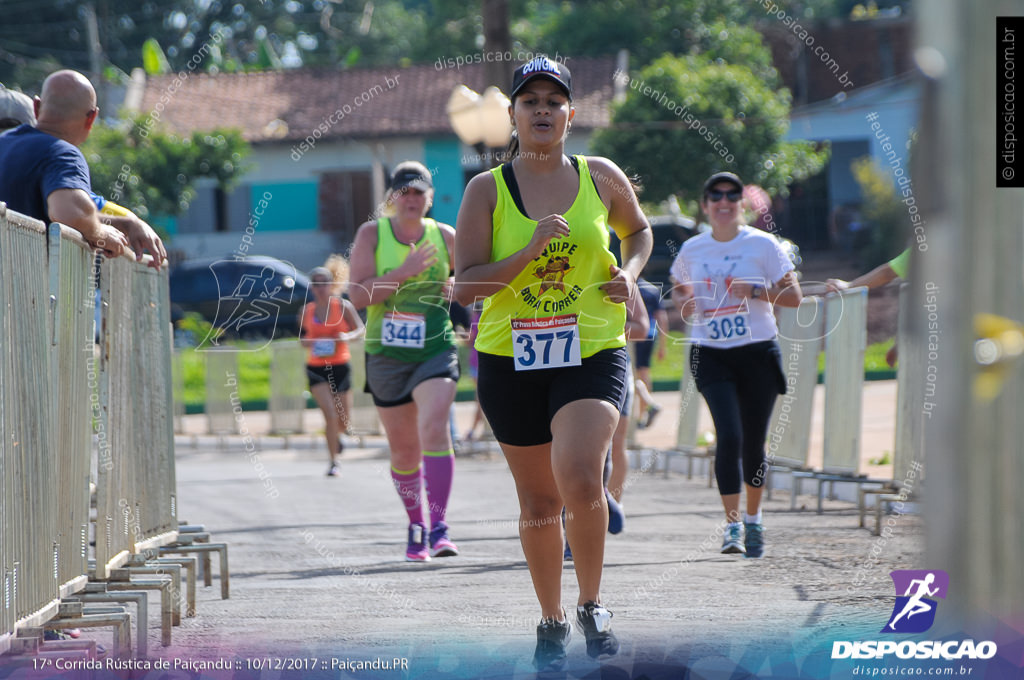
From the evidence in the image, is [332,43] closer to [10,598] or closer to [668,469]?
[668,469]

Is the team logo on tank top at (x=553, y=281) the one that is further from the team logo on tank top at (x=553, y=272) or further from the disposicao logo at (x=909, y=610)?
the disposicao logo at (x=909, y=610)

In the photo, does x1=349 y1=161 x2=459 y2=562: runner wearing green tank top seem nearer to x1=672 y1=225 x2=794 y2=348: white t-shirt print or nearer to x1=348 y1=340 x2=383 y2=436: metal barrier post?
x1=672 y1=225 x2=794 y2=348: white t-shirt print

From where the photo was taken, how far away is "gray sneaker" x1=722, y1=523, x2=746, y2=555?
6.96m

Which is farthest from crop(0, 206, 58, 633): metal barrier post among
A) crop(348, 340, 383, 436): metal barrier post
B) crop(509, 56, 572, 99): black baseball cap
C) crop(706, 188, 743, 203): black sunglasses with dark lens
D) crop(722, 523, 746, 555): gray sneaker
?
crop(348, 340, 383, 436): metal barrier post

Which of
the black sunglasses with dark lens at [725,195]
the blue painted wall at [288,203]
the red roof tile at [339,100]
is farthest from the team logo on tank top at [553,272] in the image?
the blue painted wall at [288,203]

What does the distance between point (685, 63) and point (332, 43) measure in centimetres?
2367

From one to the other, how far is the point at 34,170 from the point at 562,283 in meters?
1.97

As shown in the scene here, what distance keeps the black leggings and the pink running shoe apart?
152 centimetres

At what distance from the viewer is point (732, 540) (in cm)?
698

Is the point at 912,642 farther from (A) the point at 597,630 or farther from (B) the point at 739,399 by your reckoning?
(B) the point at 739,399

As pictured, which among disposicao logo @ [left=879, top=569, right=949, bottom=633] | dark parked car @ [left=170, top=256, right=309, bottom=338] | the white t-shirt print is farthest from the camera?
the white t-shirt print

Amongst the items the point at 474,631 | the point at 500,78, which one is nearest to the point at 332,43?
the point at 500,78

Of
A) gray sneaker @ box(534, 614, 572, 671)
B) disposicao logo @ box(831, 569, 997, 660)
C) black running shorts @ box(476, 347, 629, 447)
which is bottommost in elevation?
gray sneaker @ box(534, 614, 572, 671)

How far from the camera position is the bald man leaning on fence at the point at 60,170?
4.95 meters
